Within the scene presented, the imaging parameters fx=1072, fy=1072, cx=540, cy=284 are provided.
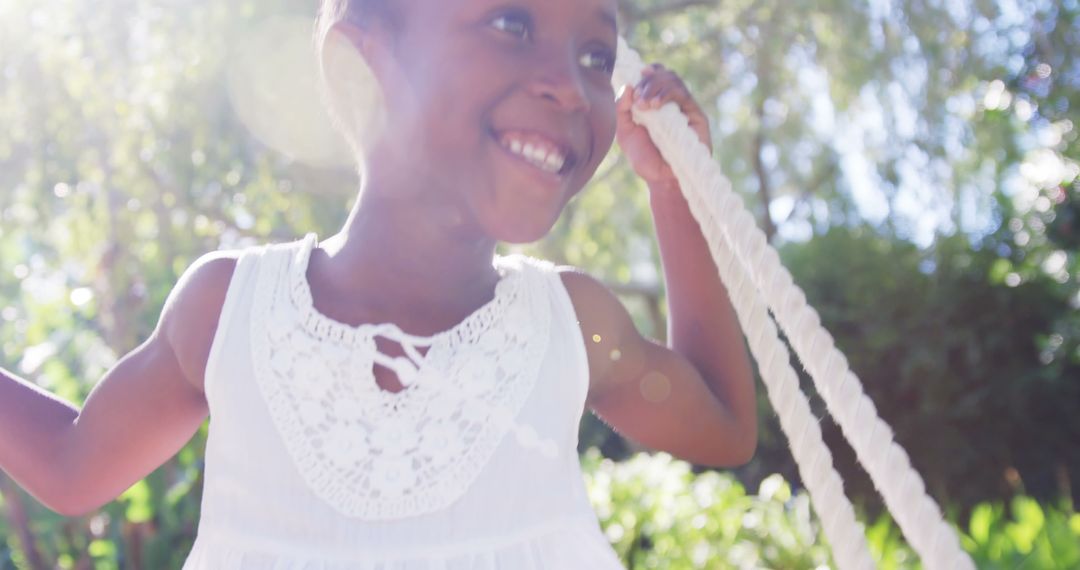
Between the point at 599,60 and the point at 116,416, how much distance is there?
692 millimetres

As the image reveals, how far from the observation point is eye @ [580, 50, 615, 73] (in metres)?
1.24

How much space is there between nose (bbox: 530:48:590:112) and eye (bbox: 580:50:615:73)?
0.05m

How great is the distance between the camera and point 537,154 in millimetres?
1161

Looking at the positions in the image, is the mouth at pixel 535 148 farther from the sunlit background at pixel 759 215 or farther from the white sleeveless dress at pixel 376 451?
the sunlit background at pixel 759 215

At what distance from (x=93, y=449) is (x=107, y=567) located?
249 centimetres

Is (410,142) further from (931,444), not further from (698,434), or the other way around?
(931,444)

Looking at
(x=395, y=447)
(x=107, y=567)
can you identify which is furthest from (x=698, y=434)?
(x=107, y=567)

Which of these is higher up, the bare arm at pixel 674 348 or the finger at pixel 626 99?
the finger at pixel 626 99

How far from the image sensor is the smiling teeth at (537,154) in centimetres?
115

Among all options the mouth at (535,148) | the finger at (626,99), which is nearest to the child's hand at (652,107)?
the finger at (626,99)

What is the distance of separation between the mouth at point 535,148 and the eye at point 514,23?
0.37ft

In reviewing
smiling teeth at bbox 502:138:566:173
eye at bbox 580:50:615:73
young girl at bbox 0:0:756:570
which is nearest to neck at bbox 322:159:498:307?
young girl at bbox 0:0:756:570

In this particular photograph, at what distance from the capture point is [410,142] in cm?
120

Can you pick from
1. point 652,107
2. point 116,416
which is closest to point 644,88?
point 652,107
